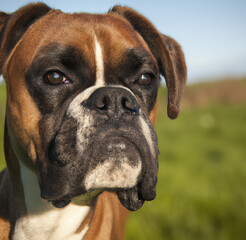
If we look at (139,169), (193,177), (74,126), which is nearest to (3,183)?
(74,126)

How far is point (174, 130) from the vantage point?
10.9 metres

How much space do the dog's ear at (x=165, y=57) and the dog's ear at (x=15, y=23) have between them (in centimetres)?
75

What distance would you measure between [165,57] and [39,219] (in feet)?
5.53

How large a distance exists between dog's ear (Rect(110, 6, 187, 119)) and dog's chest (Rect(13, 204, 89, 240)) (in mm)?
1207

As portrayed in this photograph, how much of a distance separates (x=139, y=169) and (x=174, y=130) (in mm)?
8927

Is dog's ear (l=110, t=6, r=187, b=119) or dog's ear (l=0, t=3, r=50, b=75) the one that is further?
dog's ear (l=110, t=6, r=187, b=119)

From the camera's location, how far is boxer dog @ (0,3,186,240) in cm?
203

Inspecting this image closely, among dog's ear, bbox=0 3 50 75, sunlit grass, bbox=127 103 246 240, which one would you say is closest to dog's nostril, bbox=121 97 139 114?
dog's ear, bbox=0 3 50 75

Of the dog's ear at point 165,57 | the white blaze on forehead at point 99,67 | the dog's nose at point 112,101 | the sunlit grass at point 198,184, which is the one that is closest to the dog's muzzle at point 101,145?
the dog's nose at point 112,101

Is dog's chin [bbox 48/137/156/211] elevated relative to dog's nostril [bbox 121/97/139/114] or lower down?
lower down

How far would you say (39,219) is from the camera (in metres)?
2.48

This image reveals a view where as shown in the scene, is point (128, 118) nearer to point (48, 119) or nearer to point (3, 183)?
point (48, 119)

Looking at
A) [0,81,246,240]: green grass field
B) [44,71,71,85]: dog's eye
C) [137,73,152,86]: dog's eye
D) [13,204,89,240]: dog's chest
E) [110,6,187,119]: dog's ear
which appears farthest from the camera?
[0,81,246,240]: green grass field

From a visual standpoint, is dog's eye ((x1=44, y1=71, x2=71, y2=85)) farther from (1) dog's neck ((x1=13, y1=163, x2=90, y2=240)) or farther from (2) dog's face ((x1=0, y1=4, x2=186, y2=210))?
(1) dog's neck ((x1=13, y1=163, x2=90, y2=240))
